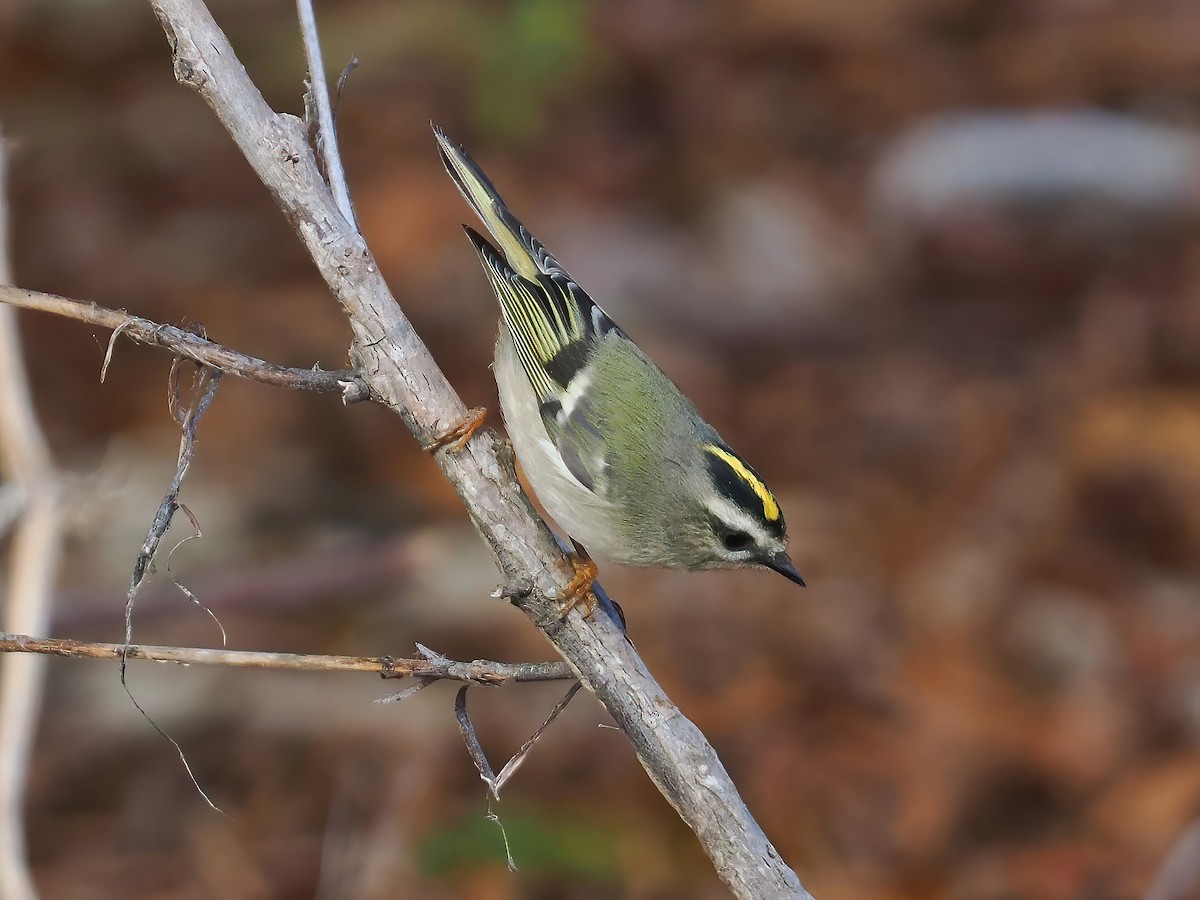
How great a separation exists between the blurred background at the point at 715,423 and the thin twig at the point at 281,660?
892 mm

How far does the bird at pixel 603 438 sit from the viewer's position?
3.08 metres

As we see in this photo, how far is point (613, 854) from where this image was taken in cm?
425

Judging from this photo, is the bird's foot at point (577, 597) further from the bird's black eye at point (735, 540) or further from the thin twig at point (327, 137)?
the bird's black eye at point (735, 540)

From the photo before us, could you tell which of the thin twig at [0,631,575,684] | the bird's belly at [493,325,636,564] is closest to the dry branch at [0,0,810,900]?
the thin twig at [0,631,575,684]

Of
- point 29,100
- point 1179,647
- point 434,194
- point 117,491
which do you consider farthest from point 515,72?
point 117,491

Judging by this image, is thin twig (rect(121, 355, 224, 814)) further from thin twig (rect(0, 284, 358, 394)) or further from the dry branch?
the dry branch

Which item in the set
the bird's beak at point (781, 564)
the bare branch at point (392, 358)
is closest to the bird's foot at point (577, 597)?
the bare branch at point (392, 358)

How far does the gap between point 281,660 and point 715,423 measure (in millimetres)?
4539

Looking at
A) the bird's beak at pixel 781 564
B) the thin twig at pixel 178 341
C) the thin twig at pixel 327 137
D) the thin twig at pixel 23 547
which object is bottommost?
the bird's beak at pixel 781 564

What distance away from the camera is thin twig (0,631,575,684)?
6.12ft

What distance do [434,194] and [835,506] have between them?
3135 mm

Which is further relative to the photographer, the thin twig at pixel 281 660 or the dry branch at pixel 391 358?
the dry branch at pixel 391 358

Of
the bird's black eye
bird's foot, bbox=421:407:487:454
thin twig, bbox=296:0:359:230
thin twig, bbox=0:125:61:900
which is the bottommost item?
the bird's black eye

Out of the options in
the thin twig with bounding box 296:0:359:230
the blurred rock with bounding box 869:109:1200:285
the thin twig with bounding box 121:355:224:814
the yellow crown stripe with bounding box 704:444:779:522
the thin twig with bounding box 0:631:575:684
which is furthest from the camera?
the blurred rock with bounding box 869:109:1200:285
